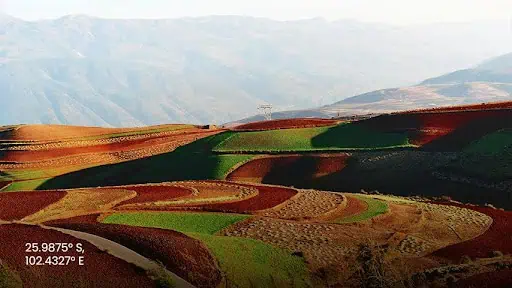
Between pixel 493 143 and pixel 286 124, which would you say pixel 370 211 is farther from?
pixel 286 124

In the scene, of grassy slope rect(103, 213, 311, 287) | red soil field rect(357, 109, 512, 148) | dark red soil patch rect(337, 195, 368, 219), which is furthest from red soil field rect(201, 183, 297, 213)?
red soil field rect(357, 109, 512, 148)

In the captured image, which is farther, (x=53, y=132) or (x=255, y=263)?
(x=53, y=132)

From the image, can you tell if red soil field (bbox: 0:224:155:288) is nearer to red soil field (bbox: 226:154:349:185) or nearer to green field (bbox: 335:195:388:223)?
green field (bbox: 335:195:388:223)

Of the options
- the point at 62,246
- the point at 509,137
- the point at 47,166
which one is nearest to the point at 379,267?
the point at 62,246

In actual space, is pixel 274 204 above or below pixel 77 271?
below

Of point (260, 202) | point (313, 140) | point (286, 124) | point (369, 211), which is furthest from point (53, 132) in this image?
point (369, 211)

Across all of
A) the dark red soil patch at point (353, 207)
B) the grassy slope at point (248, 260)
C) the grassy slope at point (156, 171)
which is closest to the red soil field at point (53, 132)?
the grassy slope at point (156, 171)
